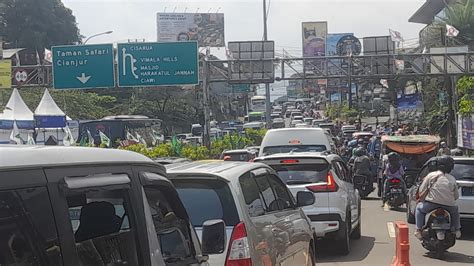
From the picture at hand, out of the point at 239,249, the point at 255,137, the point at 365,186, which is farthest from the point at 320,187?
the point at 255,137

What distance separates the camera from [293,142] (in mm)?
19844

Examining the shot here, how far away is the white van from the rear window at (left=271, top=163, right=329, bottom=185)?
835cm

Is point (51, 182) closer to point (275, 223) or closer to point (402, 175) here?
point (275, 223)

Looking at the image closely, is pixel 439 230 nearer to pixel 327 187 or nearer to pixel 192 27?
pixel 327 187

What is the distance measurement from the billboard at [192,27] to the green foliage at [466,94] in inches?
1582

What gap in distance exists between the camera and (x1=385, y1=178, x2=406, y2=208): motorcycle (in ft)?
56.4

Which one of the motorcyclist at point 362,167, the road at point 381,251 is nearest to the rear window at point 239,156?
the motorcyclist at point 362,167

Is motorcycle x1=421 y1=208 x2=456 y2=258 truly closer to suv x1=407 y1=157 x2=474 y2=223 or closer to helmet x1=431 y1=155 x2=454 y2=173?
helmet x1=431 y1=155 x2=454 y2=173

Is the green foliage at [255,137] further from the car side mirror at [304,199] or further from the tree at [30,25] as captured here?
the tree at [30,25]

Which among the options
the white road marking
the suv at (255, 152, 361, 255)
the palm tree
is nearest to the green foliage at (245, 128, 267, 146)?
the palm tree

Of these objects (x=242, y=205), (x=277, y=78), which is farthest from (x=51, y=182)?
(x=277, y=78)

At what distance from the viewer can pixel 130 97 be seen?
65.2 m

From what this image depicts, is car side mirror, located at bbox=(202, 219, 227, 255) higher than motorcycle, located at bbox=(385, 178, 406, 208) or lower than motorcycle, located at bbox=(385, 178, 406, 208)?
higher

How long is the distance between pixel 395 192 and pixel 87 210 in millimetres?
14867
